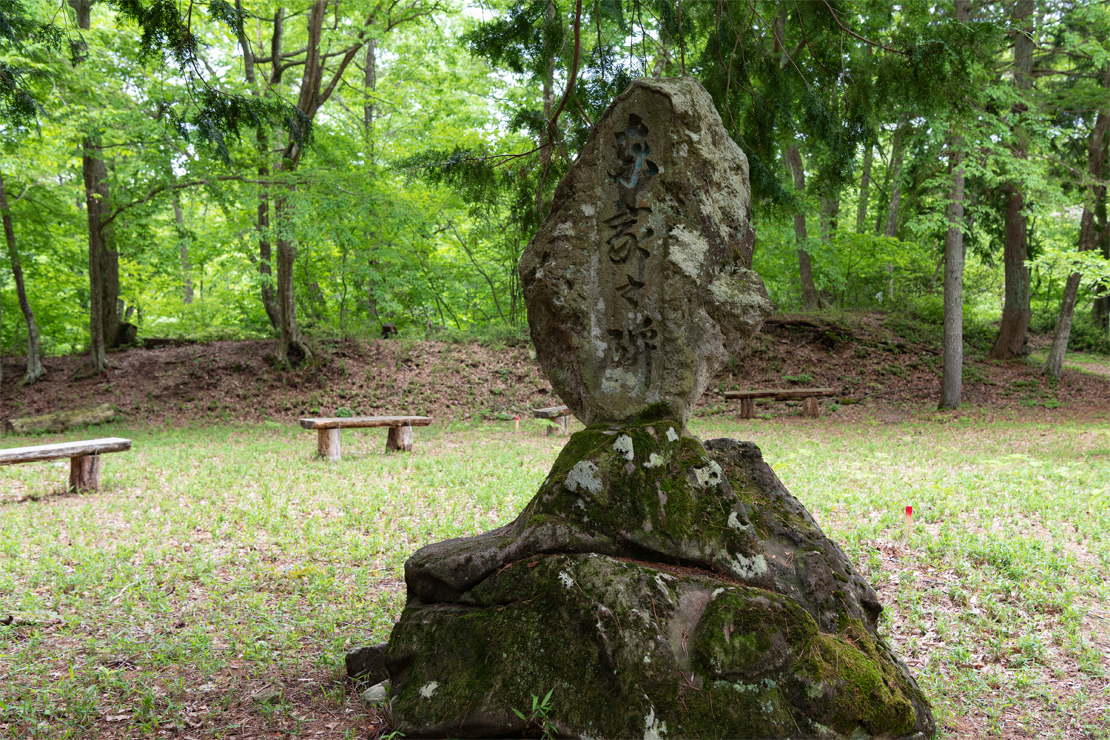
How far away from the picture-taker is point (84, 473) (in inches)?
277

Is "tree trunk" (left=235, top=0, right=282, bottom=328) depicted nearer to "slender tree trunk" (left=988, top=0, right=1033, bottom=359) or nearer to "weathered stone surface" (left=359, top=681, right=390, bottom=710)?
"weathered stone surface" (left=359, top=681, right=390, bottom=710)

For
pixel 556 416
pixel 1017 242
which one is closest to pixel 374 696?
pixel 556 416

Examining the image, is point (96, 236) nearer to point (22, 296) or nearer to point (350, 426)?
point (22, 296)

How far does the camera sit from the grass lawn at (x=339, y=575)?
117 inches

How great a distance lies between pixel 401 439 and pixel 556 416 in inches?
110

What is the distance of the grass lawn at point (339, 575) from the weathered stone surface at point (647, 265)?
1657mm

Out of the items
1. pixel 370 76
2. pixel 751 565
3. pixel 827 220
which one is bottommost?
pixel 751 565

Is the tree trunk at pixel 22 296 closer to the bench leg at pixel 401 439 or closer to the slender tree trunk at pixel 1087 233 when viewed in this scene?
the bench leg at pixel 401 439

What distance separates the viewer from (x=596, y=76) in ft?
17.0

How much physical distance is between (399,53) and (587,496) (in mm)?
15503

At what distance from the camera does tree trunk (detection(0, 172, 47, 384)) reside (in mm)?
12133

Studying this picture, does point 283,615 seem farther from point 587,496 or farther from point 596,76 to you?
point 596,76

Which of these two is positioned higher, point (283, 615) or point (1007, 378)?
point (1007, 378)

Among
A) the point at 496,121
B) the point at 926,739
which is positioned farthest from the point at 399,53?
the point at 926,739
